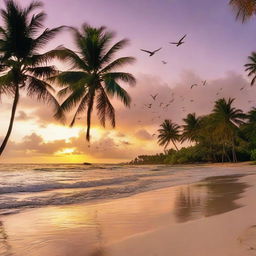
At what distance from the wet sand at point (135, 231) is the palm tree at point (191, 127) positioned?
2297 inches

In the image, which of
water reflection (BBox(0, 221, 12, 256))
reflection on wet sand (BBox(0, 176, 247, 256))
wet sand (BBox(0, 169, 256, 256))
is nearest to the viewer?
wet sand (BBox(0, 169, 256, 256))

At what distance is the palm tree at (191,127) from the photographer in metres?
65.2

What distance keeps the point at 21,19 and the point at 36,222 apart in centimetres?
1687

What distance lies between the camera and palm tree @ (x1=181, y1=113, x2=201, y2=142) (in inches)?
2566

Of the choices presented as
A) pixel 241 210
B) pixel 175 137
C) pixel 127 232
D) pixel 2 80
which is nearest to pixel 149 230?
pixel 127 232

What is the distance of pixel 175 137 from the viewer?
73.6 meters

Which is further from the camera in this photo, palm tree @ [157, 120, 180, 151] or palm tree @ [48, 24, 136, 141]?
palm tree @ [157, 120, 180, 151]

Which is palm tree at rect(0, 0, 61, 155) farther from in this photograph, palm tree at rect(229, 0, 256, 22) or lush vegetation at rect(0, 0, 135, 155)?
palm tree at rect(229, 0, 256, 22)

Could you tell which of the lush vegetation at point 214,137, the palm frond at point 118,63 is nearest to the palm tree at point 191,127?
the lush vegetation at point 214,137

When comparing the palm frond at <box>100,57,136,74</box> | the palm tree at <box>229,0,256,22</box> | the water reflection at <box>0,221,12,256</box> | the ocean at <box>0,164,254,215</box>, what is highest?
the palm frond at <box>100,57,136,74</box>

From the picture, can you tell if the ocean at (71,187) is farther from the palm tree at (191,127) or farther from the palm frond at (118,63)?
the palm tree at (191,127)

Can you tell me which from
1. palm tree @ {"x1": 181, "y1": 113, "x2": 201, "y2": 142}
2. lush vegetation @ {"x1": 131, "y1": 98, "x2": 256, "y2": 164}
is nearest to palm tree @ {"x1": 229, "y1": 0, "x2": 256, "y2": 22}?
lush vegetation @ {"x1": 131, "y1": 98, "x2": 256, "y2": 164}

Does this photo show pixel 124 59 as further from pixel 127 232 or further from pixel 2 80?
pixel 127 232

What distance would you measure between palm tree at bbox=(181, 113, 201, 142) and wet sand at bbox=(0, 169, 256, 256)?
58334mm
